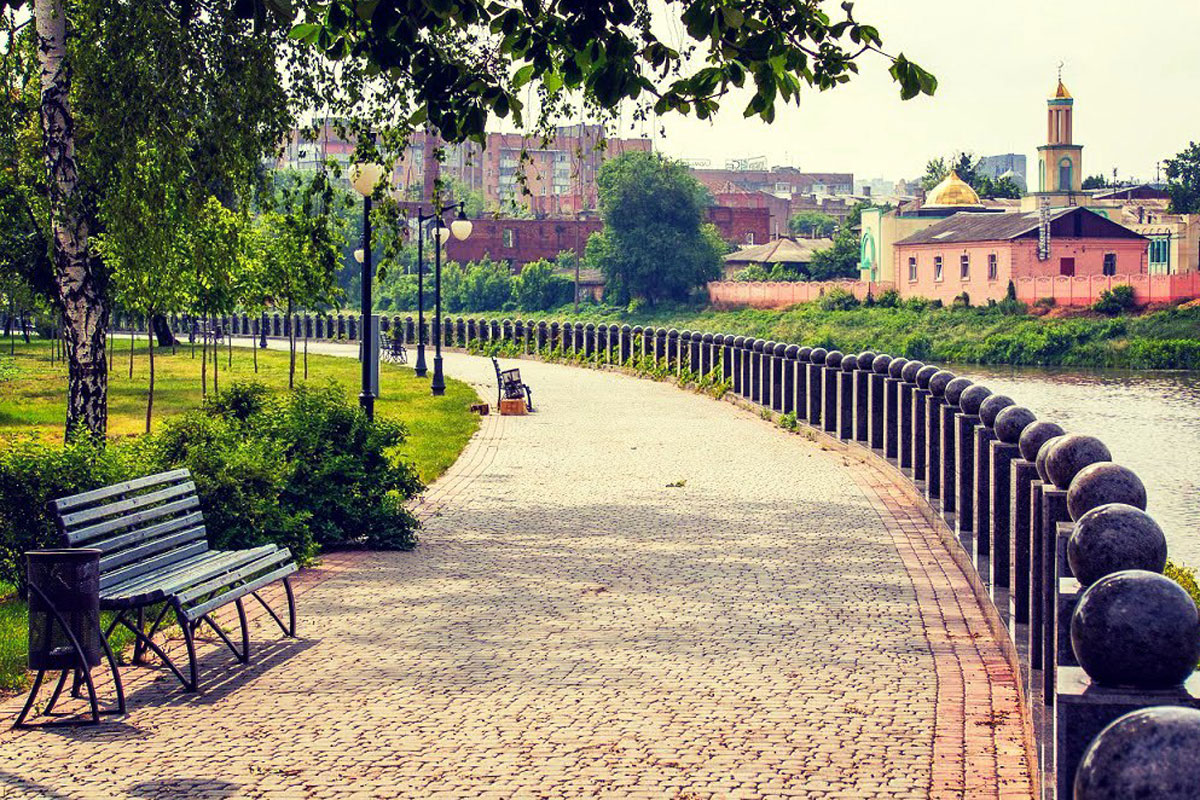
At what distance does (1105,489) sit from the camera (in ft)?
19.2

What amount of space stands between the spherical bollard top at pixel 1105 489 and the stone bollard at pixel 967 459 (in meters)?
4.62

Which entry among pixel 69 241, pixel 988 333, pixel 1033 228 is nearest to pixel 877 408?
pixel 69 241

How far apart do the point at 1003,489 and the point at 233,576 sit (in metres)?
4.14

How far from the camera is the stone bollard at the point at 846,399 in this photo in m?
18.8

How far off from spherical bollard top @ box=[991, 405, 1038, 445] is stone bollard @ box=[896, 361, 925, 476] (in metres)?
5.93

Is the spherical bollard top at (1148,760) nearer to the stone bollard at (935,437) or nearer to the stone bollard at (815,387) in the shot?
the stone bollard at (935,437)

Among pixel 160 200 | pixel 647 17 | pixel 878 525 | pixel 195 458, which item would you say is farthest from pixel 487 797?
pixel 647 17

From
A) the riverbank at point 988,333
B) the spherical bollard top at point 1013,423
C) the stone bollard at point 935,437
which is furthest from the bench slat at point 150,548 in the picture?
the riverbank at point 988,333

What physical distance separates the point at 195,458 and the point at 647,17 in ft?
22.2

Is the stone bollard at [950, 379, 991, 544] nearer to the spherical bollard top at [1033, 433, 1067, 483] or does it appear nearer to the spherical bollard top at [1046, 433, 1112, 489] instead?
the spherical bollard top at [1033, 433, 1067, 483]

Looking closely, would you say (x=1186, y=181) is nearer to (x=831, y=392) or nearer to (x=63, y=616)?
(x=831, y=392)

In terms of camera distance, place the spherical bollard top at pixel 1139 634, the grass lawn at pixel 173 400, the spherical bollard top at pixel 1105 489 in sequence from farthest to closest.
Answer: the grass lawn at pixel 173 400 < the spherical bollard top at pixel 1105 489 < the spherical bollard top at pixel 1139 634

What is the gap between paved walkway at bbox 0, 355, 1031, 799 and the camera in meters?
5.95

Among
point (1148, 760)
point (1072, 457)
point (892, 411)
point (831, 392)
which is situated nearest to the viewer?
point (1148, 760)
